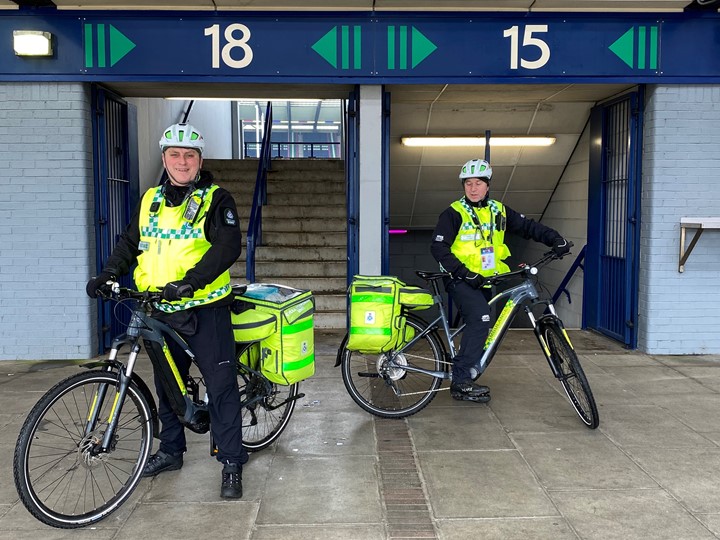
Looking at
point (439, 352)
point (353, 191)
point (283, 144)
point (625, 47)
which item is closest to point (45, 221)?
point (353, 191)

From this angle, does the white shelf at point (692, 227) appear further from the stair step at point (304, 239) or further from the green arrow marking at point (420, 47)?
the stair step at point (304, 239)

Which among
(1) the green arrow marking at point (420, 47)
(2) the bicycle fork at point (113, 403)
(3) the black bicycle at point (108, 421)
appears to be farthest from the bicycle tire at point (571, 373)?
(1) the green arrow marking at point (420, 47)

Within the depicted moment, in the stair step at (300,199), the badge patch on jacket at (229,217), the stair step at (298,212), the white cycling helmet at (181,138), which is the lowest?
the badge patch on jacket at (229,217)

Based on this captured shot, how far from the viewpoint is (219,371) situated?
3.49 meters

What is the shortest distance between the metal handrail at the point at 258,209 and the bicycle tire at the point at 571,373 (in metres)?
3.41

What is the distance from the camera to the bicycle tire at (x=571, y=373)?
436 cm

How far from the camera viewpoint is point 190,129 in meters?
3.52

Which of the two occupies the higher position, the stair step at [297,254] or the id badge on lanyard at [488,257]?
the id badge on lanyard at [488,257]

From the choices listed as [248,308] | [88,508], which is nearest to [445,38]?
[248,308]

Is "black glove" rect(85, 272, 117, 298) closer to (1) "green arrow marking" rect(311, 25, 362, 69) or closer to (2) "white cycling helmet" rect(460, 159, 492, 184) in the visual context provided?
(2) "white cycling helmet" rect(460, 159, 492, 184)

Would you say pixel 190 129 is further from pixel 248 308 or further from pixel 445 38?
pixel 445 38

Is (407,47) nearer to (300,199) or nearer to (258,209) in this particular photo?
(258,209)

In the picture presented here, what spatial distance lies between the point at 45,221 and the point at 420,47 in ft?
12.2

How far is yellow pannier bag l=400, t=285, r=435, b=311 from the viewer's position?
4.58m
